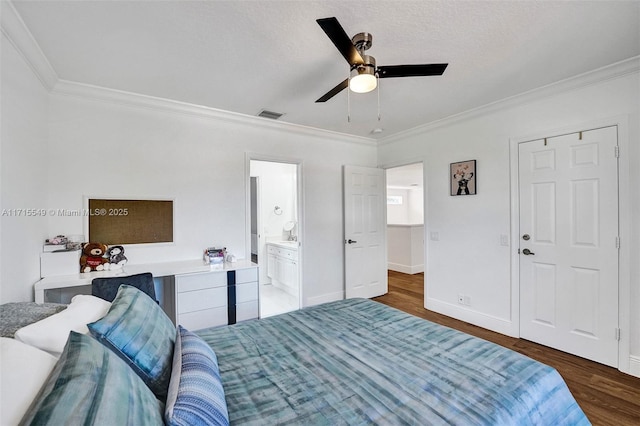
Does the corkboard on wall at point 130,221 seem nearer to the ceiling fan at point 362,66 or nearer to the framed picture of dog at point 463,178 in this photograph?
the ceiling fan at point 362,66

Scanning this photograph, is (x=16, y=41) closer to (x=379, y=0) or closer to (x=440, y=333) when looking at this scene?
(x=379, y=0)

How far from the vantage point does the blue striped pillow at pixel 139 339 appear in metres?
1.05

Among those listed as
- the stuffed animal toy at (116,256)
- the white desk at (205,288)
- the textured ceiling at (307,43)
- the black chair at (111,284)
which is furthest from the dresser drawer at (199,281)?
the textured ceiling at (307,43)

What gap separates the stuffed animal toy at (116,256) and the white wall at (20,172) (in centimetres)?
50

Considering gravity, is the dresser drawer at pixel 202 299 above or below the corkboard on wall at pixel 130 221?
below

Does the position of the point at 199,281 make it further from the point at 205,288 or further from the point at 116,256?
the point at 116,256

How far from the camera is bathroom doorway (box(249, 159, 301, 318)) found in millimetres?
4758

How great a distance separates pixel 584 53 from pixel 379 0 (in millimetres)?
1780

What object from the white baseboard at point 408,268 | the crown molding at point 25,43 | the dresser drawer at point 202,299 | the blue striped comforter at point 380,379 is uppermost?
the crown molding at point 25,43

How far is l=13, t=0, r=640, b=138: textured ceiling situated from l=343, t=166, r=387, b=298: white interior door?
5.17 feet

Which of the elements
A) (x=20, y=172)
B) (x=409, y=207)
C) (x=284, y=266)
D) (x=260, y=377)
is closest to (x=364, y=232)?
(x=284, y=266)

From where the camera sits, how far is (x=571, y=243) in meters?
2.68

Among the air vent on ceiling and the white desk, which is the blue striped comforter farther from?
the air vent on ceiling

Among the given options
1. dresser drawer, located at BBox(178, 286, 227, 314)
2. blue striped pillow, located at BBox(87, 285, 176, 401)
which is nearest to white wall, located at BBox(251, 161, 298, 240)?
dresser drawer, located at BBox(178, 286, 227, 314)
